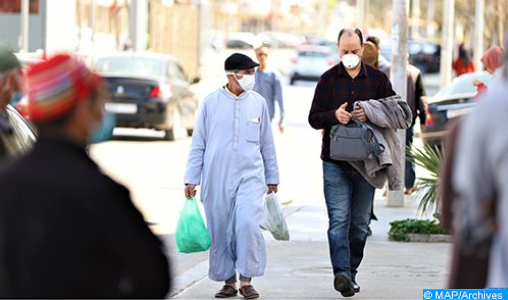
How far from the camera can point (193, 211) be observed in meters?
9.06

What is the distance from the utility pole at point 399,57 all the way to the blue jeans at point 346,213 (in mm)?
5164

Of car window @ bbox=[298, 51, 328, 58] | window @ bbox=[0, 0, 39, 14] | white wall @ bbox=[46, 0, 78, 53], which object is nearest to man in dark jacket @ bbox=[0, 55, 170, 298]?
white wall @ bbox=[46, 0, 78, 53]

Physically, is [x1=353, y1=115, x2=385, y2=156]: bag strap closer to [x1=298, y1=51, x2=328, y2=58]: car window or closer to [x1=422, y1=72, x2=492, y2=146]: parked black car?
[x1=422, y1=72, x2=492, y2=146]: parked black car

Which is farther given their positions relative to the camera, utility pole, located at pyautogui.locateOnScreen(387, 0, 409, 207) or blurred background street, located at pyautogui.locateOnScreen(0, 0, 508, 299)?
utility pole, located at pyautogui.locateOnScreen(387, 0, 409, 207)

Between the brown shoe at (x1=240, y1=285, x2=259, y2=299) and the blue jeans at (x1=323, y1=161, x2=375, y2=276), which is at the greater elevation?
the blue jeans at (x1=323, y1=161, x2=375, y2=276)

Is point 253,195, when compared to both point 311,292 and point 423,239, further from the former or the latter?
point 423,239

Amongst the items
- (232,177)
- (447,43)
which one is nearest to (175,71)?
(447,43)

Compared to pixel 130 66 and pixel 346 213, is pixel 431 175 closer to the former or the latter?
pixel 346 213

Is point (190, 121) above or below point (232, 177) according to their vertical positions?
below

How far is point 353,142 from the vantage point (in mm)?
8992

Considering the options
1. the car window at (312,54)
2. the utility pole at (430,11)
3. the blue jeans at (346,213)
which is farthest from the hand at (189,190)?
the utility pole at (430,11)

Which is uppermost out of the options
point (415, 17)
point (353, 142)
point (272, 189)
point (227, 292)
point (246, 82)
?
point (246, 82)

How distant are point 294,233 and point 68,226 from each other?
9.08m

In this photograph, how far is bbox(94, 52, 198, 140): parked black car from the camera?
2312 centimetres
